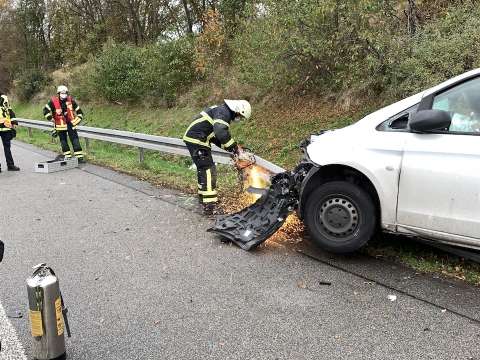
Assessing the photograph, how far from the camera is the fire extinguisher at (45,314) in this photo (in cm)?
295

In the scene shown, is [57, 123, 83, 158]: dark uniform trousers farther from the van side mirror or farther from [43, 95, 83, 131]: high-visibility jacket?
the van side mirror

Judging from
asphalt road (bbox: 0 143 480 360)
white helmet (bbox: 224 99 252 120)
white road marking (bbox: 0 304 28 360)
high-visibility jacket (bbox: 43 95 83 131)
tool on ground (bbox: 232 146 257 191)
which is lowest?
asphalt road (bbox: 0 143 480 360)

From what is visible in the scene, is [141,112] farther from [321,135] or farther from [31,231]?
[321,135]

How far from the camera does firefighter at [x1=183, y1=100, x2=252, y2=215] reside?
6277mm

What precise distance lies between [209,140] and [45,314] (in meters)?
4.03

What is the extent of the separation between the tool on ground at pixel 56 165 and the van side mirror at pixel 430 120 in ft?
26.5

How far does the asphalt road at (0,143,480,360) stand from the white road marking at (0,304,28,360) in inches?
0.5

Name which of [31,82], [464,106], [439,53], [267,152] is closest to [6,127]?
[267,152]

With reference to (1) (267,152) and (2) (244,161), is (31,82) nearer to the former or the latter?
(1) (267,152)

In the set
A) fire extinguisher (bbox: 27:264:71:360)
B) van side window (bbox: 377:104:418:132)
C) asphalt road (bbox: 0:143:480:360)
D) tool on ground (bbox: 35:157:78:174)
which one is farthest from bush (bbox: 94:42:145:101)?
fire extinguisher (bbox: 27:264:71:360)

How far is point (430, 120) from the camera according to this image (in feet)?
12.7

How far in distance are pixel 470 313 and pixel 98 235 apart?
4067 mm

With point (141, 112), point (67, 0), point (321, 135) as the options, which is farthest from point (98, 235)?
point (67, 0)

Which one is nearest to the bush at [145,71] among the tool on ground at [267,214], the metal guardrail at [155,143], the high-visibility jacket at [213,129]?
the metal guardrail at [155,143]
